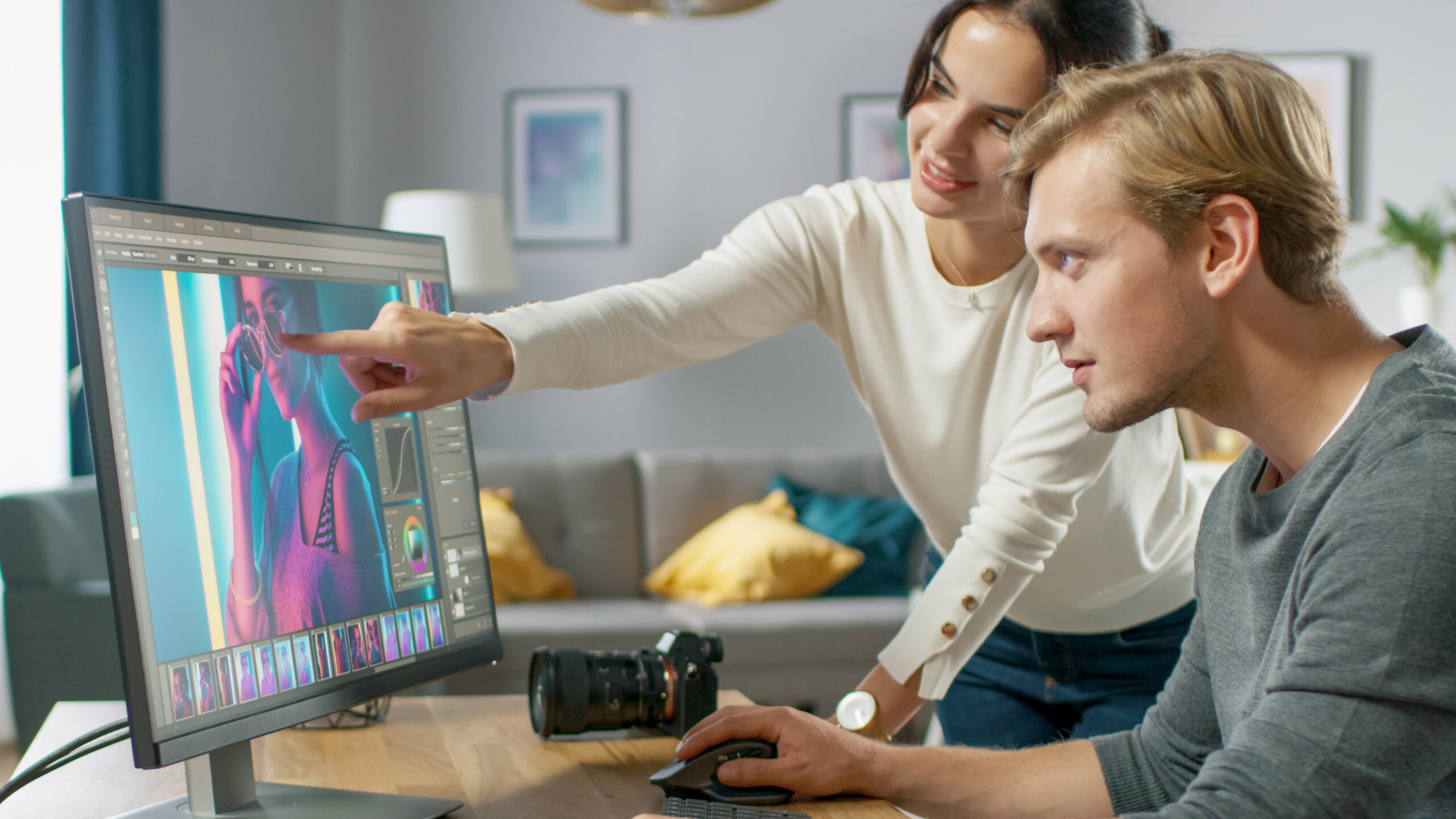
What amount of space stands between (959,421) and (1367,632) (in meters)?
0.69

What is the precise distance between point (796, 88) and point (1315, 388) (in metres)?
3.77

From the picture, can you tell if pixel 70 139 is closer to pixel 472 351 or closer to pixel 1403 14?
pixel 472 351

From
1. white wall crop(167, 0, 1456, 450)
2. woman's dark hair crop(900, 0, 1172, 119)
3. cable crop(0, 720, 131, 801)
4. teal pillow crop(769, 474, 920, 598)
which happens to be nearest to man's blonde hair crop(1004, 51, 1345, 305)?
woman's dark hair crop(900, 0, 1172, 119)

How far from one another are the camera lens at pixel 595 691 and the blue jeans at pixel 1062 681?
1.53 ft

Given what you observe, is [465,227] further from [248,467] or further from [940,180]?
[248,467]

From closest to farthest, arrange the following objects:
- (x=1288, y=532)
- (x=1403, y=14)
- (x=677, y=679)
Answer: (x=1288, y=532)
(x=677, y=679)
(x=1403, y=14)

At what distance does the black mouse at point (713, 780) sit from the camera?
90cm

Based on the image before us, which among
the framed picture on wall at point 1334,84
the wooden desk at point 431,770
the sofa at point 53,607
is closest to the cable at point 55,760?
the wooden desk at point 431,770

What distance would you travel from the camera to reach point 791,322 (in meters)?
1.31

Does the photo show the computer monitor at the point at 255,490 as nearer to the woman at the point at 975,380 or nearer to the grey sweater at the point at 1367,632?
the woman at the point at 975,380

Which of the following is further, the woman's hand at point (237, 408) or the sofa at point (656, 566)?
the sofa at point (656, 566)

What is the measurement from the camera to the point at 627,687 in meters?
1.12

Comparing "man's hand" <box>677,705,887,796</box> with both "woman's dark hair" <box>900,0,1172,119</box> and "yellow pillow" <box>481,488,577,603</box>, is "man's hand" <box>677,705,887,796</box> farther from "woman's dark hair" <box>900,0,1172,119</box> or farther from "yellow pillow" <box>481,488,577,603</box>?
"yellow pillow" <box>481,488,577,603</box>


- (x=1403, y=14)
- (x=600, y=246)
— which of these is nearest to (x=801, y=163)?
(x=600, y=246)
